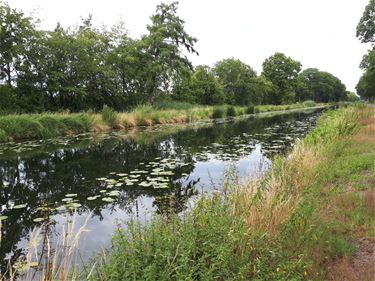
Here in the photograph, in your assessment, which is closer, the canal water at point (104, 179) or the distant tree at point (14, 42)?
the canal water at point (104, 179)

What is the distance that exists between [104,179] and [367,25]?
5393 cm

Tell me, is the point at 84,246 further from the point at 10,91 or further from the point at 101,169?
the point at 10,91

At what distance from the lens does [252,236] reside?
363cm

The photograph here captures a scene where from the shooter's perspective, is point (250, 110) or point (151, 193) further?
point (250, 110)

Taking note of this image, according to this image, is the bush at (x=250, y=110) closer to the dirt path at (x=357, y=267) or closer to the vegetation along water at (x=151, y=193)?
the vegetation along water at (x=151, y=193)

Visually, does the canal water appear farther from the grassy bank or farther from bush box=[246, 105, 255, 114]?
bush box=[246, 105, 255, 114]

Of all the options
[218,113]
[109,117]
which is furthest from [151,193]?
[218,113]

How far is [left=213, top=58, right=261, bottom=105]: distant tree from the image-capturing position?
60.9m

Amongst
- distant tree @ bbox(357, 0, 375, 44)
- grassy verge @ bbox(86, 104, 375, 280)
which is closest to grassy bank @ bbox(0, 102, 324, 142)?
grassy verge @ bbox(86, 104, 375, 280)

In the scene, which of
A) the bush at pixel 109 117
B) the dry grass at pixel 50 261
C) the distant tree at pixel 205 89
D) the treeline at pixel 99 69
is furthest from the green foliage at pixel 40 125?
the distant tree at pixel 205 89

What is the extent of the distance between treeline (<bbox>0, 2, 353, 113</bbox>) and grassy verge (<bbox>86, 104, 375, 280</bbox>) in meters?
21.6

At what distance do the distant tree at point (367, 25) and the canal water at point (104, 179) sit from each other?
44.3m

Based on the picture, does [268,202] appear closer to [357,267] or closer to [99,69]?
[357,267]

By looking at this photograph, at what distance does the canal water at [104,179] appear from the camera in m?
5.88
